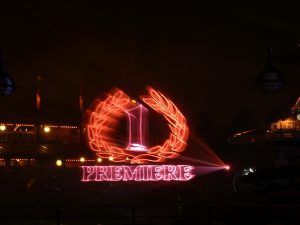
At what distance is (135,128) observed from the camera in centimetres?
3183

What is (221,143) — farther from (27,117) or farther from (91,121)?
(91,121)

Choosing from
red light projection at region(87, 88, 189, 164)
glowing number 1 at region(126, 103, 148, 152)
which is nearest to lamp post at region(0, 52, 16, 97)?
red light projection at region(87, 88, 189, 164)

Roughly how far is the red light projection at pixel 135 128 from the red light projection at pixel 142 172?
120 cm

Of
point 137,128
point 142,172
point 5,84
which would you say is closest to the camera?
point 5,84

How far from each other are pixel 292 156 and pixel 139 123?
26.3 m

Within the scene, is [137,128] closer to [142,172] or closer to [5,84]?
[142,172]

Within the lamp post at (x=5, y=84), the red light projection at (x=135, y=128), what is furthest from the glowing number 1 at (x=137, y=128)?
the lamp post at (x=5, y=84)

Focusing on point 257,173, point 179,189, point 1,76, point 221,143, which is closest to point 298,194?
point 257,173

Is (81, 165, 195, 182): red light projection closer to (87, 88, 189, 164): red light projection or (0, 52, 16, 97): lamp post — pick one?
(87, 88, 189, 164): red light projection

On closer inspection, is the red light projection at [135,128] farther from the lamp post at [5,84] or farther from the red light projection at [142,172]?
the lamp post at [5,84]

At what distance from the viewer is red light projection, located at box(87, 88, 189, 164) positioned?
28.5 metres

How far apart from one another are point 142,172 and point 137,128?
3.01 metres

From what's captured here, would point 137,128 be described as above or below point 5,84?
above

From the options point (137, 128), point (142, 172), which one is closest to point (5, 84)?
point (137, 128)
